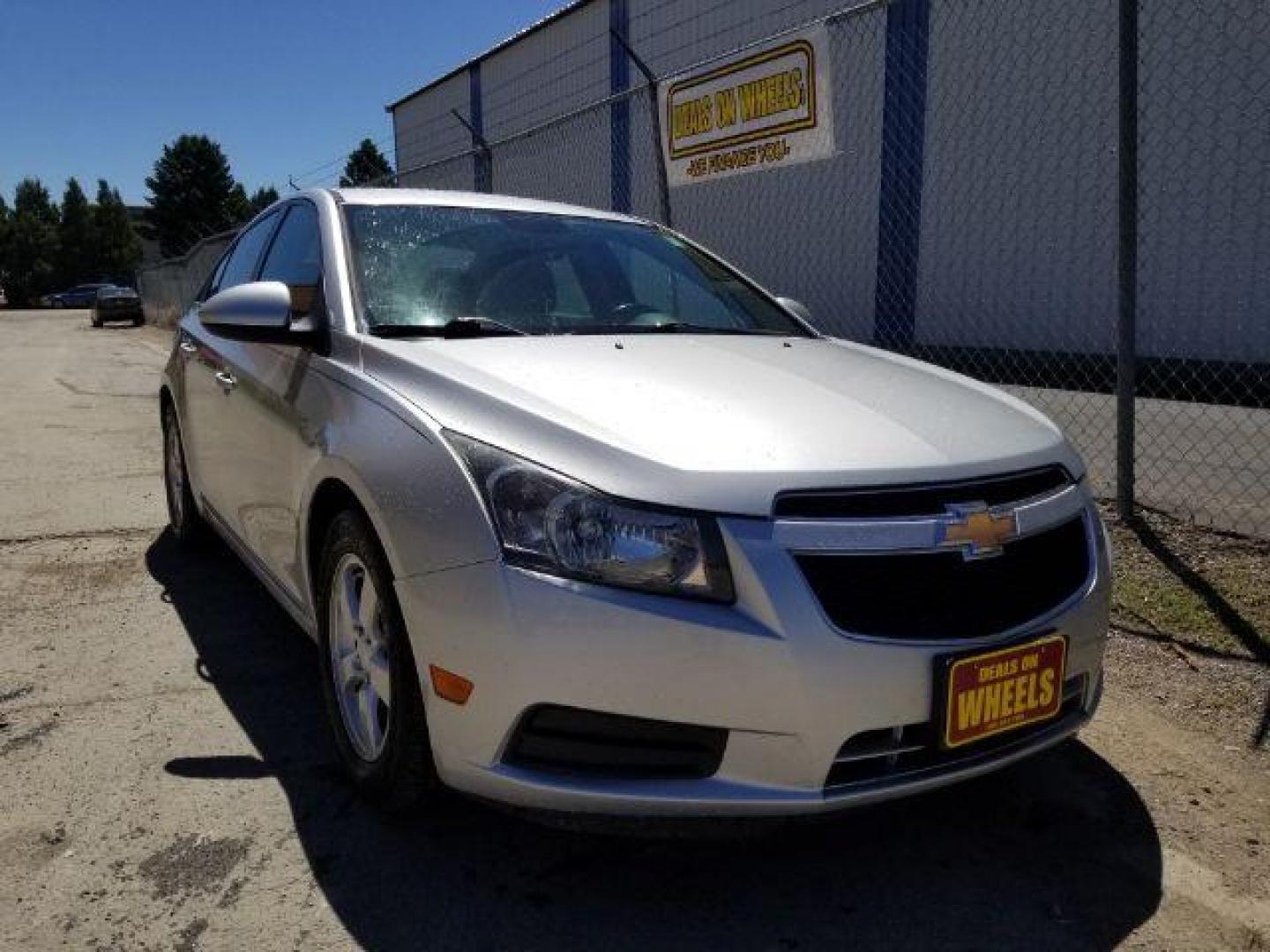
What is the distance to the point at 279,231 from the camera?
3705mm

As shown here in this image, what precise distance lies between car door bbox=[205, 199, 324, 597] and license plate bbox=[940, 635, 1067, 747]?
1.65m

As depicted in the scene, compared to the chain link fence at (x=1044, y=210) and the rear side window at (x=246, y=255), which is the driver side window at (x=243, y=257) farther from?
the chain link fence at (x=1044, y=210)

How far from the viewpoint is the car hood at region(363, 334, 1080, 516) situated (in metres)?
1.91

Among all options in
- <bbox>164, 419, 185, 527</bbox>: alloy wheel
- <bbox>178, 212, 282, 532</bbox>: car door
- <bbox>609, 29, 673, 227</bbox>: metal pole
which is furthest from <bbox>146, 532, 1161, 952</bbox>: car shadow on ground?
<bbox>609, 29, 673, 227</bbox>: metal pole

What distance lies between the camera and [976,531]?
2.00 metres

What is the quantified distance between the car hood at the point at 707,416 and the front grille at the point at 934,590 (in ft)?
0.50

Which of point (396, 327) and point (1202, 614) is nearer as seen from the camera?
point (396, 327)

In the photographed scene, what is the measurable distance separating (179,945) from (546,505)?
110 cm

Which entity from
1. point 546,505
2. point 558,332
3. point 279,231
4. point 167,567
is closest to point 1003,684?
point 546,505

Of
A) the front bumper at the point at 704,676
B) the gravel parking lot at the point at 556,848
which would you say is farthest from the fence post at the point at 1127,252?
the front bumper at the point at 704,676

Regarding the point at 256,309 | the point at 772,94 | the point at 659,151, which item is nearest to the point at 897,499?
the point at 256,309

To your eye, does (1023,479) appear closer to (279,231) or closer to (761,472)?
(761,472)

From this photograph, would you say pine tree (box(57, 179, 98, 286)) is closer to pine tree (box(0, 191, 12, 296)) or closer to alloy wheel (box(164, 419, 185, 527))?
pine tree (box(0, 191, 12, 296))

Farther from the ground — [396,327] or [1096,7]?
[1096,7]
